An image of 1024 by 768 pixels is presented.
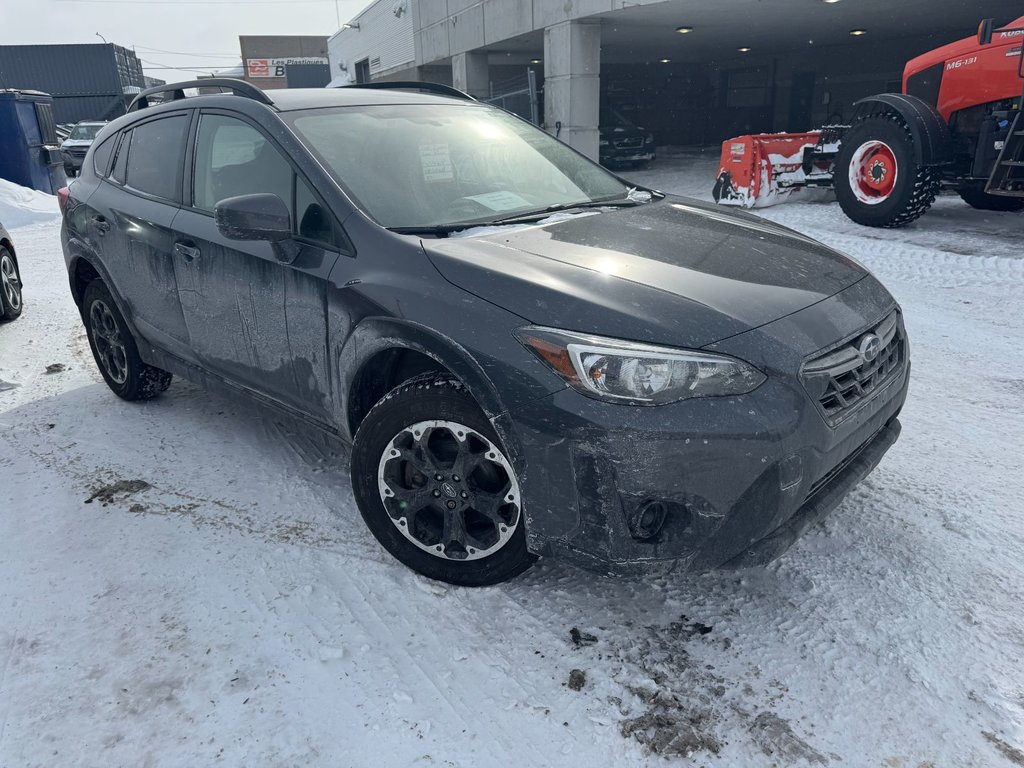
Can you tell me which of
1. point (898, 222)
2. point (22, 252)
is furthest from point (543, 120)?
point (22, 252)

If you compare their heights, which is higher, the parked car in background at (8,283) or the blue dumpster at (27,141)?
the blue dumpster at (27,141)

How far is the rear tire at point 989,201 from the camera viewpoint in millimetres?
9516

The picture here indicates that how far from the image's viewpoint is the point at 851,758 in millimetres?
2006

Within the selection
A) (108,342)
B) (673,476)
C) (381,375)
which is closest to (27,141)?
(108,342)

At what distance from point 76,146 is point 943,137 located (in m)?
20.6

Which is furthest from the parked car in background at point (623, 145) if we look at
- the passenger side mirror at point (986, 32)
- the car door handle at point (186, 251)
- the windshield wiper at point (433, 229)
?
the windshield wiper at point (433, 229)

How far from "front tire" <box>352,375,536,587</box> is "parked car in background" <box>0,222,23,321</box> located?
520 centimetres

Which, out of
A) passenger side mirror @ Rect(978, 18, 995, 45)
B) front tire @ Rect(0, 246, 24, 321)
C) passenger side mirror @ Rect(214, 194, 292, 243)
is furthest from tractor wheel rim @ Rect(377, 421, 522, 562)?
passenger side mirror @ Rect(978, 18, 995, 45)

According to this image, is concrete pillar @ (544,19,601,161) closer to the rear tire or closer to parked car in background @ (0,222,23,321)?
the rear tire

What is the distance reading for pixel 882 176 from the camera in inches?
357

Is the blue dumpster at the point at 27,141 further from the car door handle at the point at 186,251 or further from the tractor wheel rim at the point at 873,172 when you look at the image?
the tractor wheel rim at the point at 873,172

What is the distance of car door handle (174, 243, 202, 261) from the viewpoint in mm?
3473

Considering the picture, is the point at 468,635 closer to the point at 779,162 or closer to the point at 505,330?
the point at 505,330

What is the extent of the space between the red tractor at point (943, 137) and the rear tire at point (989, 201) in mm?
12
